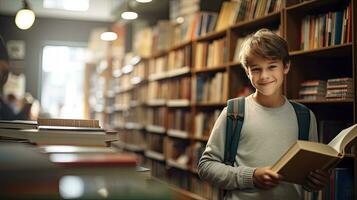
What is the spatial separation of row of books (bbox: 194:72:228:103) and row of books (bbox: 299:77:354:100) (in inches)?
40.6

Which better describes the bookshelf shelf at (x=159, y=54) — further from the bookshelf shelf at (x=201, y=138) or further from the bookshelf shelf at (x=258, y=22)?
the bookshelf shelf at (x=258, y=22)

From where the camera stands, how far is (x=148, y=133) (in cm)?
615

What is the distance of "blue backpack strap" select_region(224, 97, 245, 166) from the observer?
1.57 m

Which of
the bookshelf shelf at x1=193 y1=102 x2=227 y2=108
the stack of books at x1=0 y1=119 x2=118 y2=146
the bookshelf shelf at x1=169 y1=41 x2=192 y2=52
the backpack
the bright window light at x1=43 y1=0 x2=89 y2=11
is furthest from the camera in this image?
the bright window light at x1=43 y1=0 x2=89 y2=11

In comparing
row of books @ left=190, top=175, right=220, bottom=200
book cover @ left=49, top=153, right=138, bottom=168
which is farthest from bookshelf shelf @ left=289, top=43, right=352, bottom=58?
book cover @ left=49, top=153, right=138, bottom=168

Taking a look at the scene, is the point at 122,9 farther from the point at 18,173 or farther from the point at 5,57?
the point at 18,173

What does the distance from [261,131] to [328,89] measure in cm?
113

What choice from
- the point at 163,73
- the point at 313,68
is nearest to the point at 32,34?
the point at 163,73

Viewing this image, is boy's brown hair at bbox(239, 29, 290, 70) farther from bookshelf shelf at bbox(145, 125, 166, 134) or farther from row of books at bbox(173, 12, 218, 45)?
bookshelf shelf at bbox(145, 125, 166, 134)

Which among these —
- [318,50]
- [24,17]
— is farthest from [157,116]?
[318,50]

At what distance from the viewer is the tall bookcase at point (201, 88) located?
2625 mm

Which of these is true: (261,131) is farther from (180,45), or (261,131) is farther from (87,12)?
(87,12)

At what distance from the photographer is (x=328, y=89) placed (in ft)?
8.22

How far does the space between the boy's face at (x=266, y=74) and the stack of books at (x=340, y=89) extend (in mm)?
894
